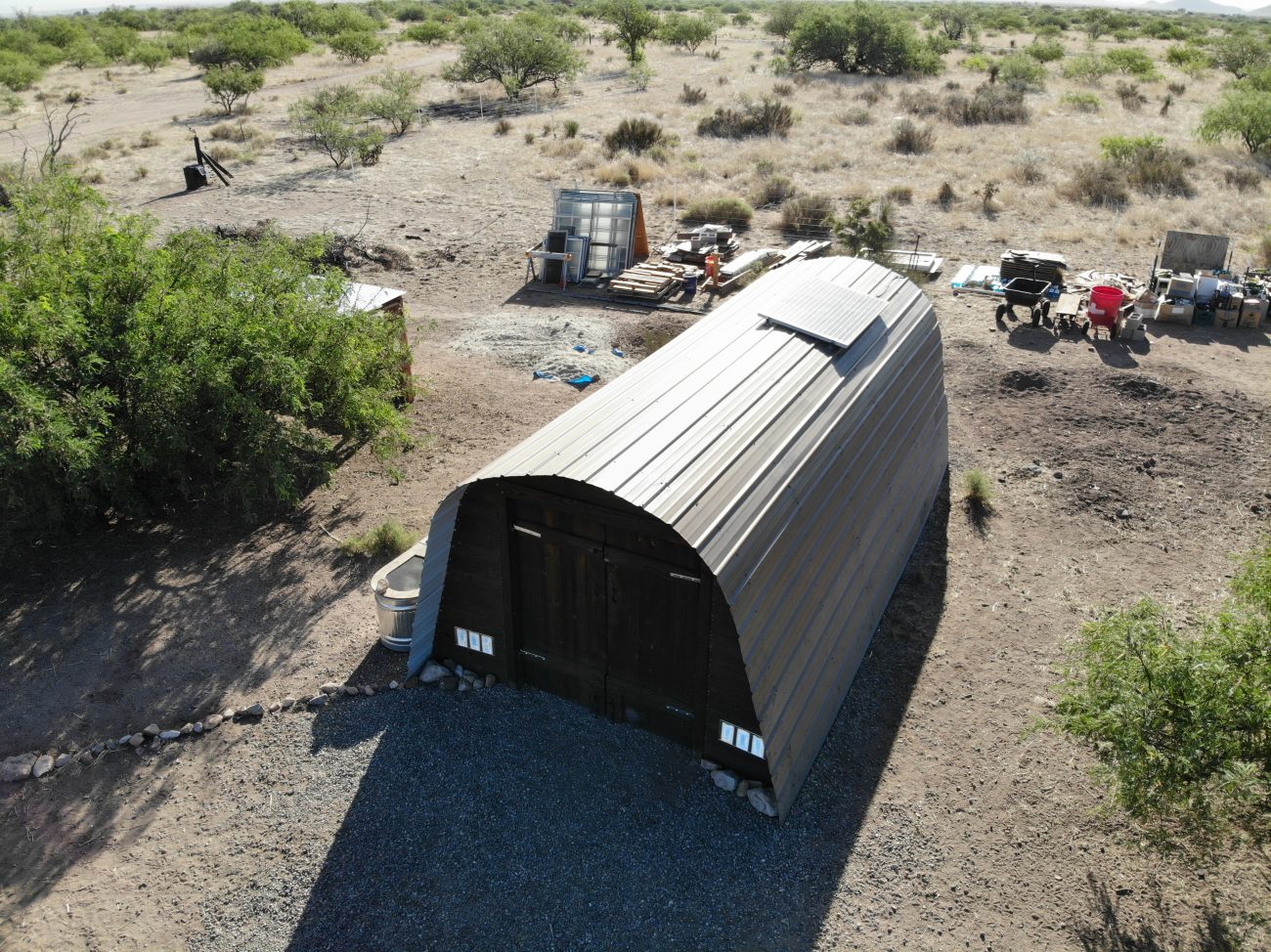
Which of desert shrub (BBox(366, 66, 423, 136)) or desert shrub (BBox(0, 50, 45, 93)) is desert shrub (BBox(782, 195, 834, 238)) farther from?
desert shrub (BBox(0, 50, 45, 93))

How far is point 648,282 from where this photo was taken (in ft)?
68.2

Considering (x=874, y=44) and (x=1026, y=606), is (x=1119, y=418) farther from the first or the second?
(x=874, y=44)

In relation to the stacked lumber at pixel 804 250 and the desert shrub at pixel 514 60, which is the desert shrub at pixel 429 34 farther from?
the stacked lumber at pixel 804 250

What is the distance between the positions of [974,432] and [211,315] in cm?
1157

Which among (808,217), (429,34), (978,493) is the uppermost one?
(429,34)

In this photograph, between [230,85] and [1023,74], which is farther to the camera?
[1023,74]

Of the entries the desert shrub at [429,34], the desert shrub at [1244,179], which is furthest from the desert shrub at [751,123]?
the desert shrub at [429,34]

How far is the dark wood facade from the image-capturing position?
783 cm

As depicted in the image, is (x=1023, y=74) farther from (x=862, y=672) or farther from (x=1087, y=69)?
(x=862, y=672)

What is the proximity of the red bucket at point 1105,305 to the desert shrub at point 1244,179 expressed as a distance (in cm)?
1321

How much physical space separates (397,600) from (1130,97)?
4297 cm

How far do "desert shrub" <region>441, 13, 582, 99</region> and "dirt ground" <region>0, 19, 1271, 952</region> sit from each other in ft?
93.8

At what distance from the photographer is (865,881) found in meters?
7.52

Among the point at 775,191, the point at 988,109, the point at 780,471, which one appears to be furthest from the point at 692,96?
the point at 780,471
